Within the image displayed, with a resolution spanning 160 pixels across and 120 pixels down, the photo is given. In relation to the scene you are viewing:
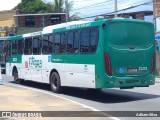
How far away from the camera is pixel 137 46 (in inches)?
536

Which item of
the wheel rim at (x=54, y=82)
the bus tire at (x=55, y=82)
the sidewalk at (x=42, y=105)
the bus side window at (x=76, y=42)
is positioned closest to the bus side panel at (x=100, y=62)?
the sidewalk at (x=42, y=105)

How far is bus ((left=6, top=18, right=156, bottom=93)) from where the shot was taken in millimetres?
13023

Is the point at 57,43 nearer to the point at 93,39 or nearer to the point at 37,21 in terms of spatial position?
the point at 93,39

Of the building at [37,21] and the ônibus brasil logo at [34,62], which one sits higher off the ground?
the building at [37,21]

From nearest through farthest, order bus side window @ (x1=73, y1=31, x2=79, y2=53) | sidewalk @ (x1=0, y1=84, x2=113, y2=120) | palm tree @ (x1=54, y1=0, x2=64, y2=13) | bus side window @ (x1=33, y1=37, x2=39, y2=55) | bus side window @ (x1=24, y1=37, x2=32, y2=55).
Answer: sidewalk @ (x1=0, y1=84, x2=113, y2=120) < bus side window @ (x1=73, y1=31, x2=79, y2=53) < bus side window @ (x1=33, y1=37, x2=39, y2=55) < bus side window @ (x1=24, y1=37, x2=32, y2=55) < palm tree @ (x1=54, y1=0, x2=64, y2=13)

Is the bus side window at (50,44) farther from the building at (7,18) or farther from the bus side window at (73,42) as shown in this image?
the building at (7,18)

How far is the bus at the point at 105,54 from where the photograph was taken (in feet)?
42.7

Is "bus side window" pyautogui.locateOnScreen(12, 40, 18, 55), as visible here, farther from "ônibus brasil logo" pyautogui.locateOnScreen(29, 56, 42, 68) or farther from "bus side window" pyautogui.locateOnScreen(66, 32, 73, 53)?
"bus side window" pyautogui.locateOnScreen(66, 32, 73, 53)

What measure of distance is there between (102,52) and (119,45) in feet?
2.39

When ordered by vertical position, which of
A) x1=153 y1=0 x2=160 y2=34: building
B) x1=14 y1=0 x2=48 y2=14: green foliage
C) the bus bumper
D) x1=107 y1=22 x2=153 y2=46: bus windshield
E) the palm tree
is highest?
x1=14 y1=0 x2=48 y2=14: green foliage

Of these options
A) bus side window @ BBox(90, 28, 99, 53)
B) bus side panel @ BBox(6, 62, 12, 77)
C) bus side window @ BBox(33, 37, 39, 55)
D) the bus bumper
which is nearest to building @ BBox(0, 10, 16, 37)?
bus side panel @ BBox(6, 62, 12, 77)

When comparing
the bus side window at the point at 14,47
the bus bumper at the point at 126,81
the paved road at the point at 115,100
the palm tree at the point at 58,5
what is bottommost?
the paved road at the point at 115,100

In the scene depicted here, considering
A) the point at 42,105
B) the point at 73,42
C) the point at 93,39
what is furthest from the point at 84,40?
the point at 42,105

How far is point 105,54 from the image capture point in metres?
13.0
